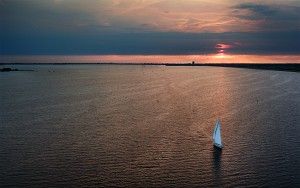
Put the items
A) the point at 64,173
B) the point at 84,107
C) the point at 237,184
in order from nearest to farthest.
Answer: the point at 237,184, the point at 64,173, the point at 84,107

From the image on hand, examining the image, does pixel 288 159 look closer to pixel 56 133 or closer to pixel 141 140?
pixel 141 140

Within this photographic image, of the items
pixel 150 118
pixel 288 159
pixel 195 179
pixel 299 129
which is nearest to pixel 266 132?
pixel 299 129

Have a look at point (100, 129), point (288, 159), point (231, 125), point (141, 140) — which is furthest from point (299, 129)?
point (100, 129)

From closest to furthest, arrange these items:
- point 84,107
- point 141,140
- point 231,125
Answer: point 141,140, point 231,125, point 84,107

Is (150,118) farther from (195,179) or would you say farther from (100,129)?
(195,179)

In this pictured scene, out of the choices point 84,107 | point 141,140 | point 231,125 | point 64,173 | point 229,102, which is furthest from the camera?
point 229,102

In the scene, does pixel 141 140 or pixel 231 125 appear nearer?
pixel 141 140

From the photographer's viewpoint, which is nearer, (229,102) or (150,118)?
(150,118)

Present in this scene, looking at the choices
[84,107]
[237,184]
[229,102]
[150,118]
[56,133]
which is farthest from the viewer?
[229,102]
